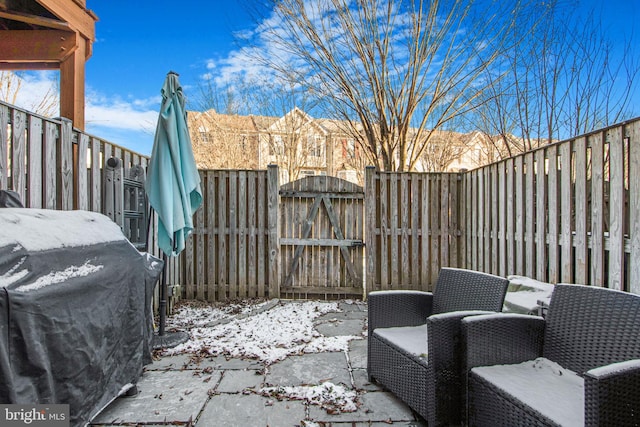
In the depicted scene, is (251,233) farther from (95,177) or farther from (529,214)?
(529,214)

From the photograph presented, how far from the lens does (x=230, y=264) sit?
16.6 feet

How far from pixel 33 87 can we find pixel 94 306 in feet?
22.2

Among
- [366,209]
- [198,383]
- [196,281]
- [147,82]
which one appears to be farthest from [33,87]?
[198,383]

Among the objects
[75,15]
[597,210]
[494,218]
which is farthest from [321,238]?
[75,15]

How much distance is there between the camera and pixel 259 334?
3621 millimetres

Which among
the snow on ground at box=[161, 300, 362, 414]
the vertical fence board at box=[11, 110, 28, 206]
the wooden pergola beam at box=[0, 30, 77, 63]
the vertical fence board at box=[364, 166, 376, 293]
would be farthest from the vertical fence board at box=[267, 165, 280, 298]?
the vertical fence board at box=[11, 110, 28, 206]

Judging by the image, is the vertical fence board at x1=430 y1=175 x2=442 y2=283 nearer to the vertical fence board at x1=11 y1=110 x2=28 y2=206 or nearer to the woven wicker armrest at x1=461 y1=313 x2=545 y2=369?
the woven wicker armrest at x1=461 y1=313 x2=545 y2=369

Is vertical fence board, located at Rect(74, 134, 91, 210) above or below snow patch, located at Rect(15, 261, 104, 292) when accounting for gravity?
above

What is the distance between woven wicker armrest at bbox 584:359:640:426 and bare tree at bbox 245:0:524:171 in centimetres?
451

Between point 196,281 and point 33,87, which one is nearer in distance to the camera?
point 196,281

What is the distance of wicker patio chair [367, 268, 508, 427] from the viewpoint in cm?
188

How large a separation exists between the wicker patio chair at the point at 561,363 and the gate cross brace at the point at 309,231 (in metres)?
3.32

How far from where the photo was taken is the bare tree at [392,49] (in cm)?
523

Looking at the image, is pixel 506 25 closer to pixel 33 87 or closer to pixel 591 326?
pixel 591 326
